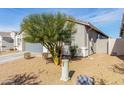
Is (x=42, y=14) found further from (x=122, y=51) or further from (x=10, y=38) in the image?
(x=10, y=38)

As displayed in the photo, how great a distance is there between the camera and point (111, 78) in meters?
9.64

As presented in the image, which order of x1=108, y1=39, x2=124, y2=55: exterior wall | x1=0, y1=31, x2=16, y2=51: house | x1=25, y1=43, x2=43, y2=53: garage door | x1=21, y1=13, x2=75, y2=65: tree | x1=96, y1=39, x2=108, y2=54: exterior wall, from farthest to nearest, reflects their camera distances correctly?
1. x1=0, y1=31, x2=16, y2=51: house
2. x1=96, y1=39, x2=108, y2=54: exterior wall
3. x1=25, y1=43, x2=43, y2=53: garage door
4. x1=108, y1=39, x2=124, y2=55: exterior wall
5. x1=21, y1=13, x2=75, y2=65: tree

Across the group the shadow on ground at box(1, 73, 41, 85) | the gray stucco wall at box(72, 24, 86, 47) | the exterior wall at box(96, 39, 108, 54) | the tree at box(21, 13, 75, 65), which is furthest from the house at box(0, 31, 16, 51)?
the shadow on ground at box(1, 73, 41, 85)

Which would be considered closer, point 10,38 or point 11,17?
point 11,17

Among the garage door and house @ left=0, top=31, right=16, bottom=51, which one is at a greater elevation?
house @ left=0, top=31, right=16, bottom=51

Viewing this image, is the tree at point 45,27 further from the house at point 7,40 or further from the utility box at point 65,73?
the house at point 7,40

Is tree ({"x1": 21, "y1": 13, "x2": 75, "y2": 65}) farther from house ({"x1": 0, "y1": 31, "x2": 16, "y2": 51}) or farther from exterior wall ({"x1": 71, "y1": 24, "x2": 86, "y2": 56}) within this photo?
house ({"x1": 0, "y1": 31, "x2": 16, "y2": 51})

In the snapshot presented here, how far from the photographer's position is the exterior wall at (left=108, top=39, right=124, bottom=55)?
19.8m

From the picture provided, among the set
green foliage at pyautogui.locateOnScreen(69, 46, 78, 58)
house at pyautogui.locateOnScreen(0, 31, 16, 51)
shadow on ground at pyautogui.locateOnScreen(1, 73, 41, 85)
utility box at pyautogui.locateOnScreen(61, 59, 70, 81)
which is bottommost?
shadow on ground at pyautogui.locateOnScreen(1, 73, 41, 85)

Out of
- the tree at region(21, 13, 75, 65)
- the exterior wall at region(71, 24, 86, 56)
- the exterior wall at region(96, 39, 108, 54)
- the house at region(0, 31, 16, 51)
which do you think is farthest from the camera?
the house at region(0, 31, 16, 51)

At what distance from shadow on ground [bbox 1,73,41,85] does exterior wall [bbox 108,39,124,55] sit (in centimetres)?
1114
